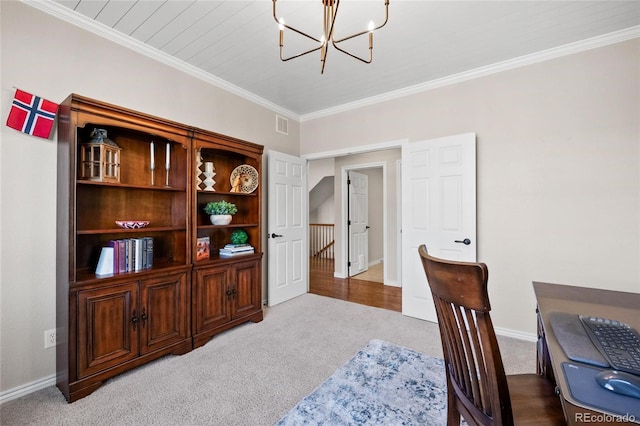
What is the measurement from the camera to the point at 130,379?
1998 mm

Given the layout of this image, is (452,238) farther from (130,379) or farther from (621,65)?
(130,379)

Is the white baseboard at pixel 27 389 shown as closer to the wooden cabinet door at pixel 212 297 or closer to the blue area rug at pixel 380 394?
the wooden cabinet door at pixel 212 297

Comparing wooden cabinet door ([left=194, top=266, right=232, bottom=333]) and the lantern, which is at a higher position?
the lantern

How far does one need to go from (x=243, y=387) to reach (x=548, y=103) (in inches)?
140

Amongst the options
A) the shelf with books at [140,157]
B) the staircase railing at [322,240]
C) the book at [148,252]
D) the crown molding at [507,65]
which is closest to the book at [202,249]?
the book at [148,252]

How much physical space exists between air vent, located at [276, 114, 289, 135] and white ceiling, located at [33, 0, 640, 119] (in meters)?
0.81

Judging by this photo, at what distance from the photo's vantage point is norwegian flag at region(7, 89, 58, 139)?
1820 millimetres

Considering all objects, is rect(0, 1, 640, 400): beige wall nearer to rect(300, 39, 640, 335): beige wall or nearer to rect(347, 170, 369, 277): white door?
rect(300, 39, 640, 335): beige wall

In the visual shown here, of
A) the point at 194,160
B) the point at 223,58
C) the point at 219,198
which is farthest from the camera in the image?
the point at 219,198


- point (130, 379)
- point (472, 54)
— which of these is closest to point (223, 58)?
point (472, 54)

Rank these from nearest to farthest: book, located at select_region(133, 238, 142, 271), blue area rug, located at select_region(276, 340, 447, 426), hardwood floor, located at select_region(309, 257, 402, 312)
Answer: blue area rug, located at select_region(276, 340, 447, 426) < book, located at select_region(133, 238, 142, 271) < hardwood floor, located at select_region(309, 257, 402, 312)

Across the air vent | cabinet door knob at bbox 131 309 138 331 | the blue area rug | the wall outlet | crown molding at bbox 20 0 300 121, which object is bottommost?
the blue area rug

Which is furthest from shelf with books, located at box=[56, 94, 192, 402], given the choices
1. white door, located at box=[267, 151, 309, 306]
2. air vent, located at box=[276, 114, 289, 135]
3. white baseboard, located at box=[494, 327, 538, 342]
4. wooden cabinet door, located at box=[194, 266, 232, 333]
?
white baseboard, located at box=[494, 327, 538, 342]

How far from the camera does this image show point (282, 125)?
3.99 meters
